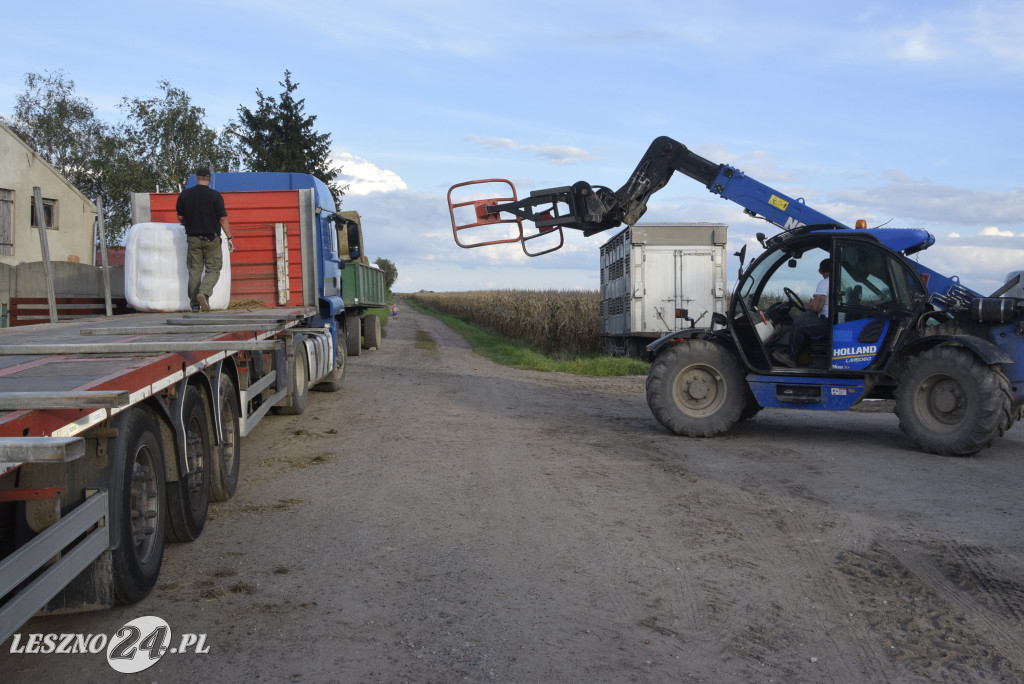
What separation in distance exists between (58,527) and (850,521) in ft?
17.0

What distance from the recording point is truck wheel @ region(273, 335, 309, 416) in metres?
9.47

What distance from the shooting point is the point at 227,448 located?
A: 6.54 metres

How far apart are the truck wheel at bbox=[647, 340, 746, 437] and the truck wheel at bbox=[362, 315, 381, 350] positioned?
14.9m

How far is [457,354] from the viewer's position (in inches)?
913

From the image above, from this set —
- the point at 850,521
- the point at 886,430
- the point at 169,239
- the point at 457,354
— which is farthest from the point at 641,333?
the point at 850,521

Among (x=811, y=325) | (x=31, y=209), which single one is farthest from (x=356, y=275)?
(x=31, y=209)

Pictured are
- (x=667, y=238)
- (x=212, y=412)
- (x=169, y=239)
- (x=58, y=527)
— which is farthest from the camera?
(x=667, y=238)

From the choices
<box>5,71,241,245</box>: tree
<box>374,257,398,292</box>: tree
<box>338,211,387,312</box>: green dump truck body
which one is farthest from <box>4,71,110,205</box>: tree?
<box>374,257,398,292</box>: tree

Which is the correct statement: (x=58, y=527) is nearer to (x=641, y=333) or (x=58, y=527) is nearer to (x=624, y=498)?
(x=624, y=498)

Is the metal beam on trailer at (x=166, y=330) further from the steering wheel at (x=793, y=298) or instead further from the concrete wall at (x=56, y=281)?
the steering wheel at (x=793, y=298)

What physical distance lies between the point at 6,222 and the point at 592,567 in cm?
2504

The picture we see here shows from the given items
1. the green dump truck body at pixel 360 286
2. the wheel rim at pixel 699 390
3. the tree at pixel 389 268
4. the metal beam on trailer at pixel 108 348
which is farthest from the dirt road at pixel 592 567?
the tree at pixel 389 268

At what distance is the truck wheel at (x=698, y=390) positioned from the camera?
9617mm

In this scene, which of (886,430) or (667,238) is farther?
(667,238)
